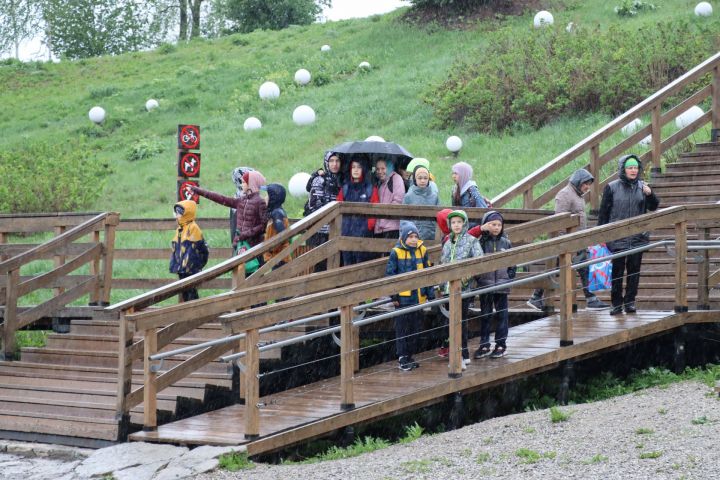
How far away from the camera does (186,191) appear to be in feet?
42.0

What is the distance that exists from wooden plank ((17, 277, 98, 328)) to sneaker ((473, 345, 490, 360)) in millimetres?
4947

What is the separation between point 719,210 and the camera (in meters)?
10.3

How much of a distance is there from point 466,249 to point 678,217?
2010 millimetres

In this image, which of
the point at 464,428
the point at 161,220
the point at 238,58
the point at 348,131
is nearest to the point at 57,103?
the point at 238,58

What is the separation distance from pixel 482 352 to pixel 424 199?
2.11m

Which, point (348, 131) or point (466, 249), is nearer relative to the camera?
point (466, 249)

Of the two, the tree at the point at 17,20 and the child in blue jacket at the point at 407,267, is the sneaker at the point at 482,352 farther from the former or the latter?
the tree at the point at 17,20

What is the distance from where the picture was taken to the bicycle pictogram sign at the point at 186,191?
1263 centimetres

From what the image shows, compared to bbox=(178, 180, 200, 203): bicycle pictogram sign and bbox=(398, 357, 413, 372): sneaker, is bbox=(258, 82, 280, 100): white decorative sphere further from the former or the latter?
bbox=(398, 357, 413, 372): sneaker

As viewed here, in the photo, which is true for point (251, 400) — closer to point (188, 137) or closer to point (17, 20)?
point (188, 137)

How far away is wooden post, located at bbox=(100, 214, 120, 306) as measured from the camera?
41.8 ft

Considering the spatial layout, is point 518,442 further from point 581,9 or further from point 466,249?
point 581,9

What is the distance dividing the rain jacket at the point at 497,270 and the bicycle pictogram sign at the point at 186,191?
395 cm

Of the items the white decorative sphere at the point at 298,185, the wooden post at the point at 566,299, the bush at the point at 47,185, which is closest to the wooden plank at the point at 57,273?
the wooden post at the point at 566,299
